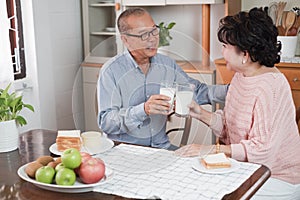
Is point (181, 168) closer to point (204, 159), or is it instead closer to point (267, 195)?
point (204, 159)

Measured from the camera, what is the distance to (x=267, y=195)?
1846mm

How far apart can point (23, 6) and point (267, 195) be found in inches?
93.1

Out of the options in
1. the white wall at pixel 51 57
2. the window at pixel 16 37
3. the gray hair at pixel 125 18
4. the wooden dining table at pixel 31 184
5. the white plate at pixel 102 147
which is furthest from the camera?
the white wall at pixel 51 57

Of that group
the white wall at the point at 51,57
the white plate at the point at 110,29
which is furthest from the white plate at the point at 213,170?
the white plate at the point at 110,29

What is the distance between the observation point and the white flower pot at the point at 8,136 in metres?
1.91

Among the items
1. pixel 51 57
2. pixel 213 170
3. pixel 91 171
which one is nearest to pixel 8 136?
pixel 91 171

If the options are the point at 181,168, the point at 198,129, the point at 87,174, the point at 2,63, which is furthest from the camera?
the point at 2,63

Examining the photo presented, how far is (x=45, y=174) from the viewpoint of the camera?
4.91 ft

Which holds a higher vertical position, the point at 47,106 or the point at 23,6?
the point at 23,6

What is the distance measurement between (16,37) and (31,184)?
81.4 inches

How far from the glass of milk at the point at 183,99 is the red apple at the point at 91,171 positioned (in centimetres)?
40

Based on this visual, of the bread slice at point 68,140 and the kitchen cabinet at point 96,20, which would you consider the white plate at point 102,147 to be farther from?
the kitchen cabinet at point 96,20

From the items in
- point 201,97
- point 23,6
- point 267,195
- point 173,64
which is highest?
point 23,6

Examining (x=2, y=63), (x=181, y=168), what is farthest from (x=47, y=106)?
(x=181, y=168)
